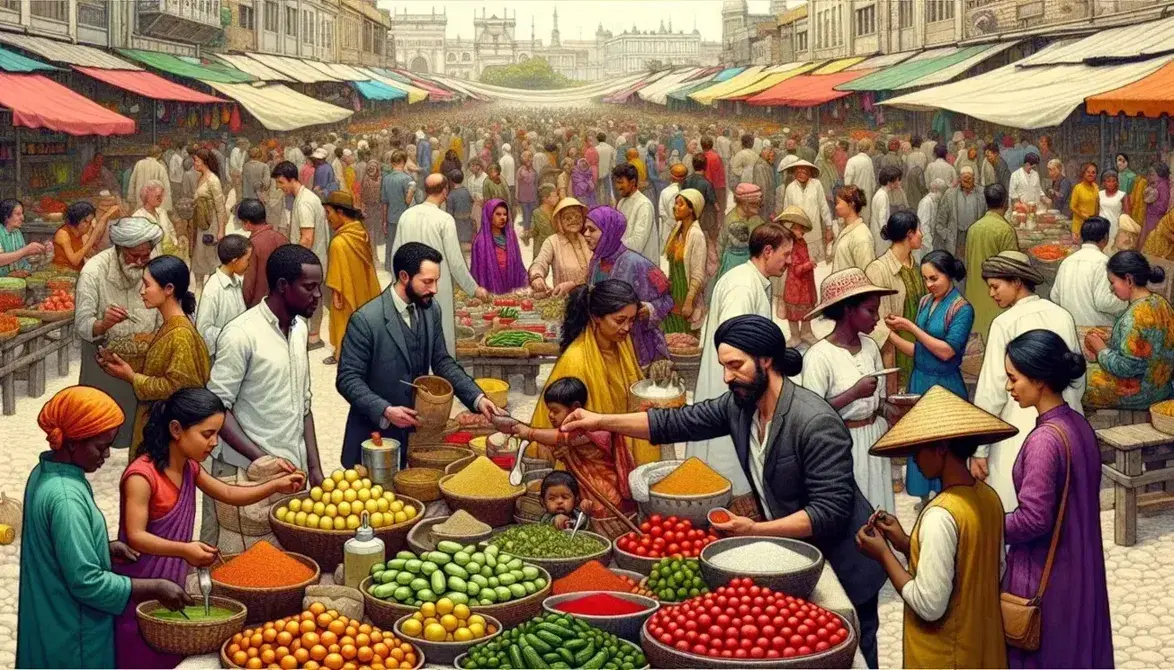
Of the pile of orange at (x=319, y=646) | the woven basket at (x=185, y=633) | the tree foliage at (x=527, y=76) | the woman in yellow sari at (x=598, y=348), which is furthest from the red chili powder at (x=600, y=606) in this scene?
the tree foliage at (x=527, y=76)

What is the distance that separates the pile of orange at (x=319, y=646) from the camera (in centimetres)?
405

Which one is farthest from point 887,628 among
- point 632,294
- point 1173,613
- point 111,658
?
point 111,658

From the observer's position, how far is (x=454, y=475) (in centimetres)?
550

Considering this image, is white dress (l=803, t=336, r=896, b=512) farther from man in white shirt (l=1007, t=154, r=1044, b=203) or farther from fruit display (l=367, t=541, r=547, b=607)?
man in white shirt (l=1007, t=154, r=1044, b=203)

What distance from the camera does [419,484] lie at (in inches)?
214

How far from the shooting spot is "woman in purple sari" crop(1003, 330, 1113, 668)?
4.38 m

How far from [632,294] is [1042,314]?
6.49ft

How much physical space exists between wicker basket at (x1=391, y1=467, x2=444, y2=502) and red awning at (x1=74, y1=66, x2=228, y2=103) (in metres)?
15.9

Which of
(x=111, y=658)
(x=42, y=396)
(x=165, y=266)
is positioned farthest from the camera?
(x=42, y=396)

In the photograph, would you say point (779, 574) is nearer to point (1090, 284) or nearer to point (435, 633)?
point (435, 633)

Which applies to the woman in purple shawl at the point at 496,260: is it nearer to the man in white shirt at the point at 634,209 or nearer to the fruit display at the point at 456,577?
the man in white shirt at the point at 634,209

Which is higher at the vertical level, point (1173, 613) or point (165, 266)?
point (165, 266)

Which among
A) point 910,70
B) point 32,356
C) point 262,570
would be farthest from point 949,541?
point 910,70

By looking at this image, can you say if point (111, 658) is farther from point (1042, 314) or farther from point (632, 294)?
point (1042, 314)
